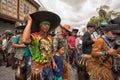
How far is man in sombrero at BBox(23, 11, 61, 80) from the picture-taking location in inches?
167

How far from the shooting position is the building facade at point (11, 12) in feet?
71.2

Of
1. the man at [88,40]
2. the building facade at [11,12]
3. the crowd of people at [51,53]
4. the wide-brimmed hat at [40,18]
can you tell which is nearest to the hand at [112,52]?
the crowd of people at [51,53]

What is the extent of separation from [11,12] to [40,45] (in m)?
20.1

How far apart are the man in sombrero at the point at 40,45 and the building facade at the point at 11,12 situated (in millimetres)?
16559

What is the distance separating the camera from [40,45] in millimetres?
4242

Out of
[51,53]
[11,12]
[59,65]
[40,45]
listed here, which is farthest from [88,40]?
[11,12]

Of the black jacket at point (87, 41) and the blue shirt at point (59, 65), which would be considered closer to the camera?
the blue shirt at point (59, 65)

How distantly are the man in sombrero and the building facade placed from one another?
16.6 meters

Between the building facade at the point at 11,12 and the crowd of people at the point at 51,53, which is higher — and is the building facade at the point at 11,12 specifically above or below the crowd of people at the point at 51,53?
above

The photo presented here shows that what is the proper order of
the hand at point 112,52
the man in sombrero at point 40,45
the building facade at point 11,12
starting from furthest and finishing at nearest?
1. the building facade at point 11,12
2. the hand at point 112,52
3. the man in sombrero at point 40,45

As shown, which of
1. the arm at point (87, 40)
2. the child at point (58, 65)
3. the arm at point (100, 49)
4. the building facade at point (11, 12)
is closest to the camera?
the arm at point (100, 49)

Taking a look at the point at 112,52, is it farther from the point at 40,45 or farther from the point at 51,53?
the point at 40,45

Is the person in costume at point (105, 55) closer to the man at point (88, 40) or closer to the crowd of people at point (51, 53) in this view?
the crowd of people at point (51, 53)

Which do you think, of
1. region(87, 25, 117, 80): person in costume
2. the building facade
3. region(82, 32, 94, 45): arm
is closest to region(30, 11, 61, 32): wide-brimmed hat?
region(87, 25, 117, 80): person in costume
